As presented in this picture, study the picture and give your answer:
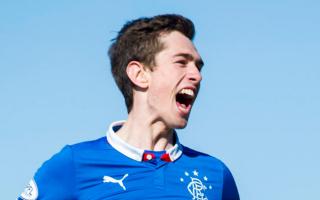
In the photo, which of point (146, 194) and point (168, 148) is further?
point (168, 148)

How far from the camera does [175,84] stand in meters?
7.93

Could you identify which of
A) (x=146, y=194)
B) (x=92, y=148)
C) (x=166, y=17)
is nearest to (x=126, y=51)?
(x=166, y=17)

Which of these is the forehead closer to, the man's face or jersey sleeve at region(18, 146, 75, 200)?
the man's face

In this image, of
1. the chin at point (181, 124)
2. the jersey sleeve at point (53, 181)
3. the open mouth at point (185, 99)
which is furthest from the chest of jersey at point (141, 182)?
the open mouth at point (185, 99)

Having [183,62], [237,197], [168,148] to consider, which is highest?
[183,62]

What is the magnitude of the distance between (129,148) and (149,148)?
219 mm

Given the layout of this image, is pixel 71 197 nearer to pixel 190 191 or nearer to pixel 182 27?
pixel 190 191

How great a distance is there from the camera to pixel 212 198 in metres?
8.04

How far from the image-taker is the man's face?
7953 millimetres

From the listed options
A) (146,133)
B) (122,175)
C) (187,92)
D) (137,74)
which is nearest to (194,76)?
(187,92)

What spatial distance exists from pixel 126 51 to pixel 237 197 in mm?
2034

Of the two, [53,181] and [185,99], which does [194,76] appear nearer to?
[185,99]

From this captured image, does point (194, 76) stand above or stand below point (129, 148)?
above

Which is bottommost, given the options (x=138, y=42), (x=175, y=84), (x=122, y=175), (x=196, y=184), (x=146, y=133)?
(x=196, y=184)
